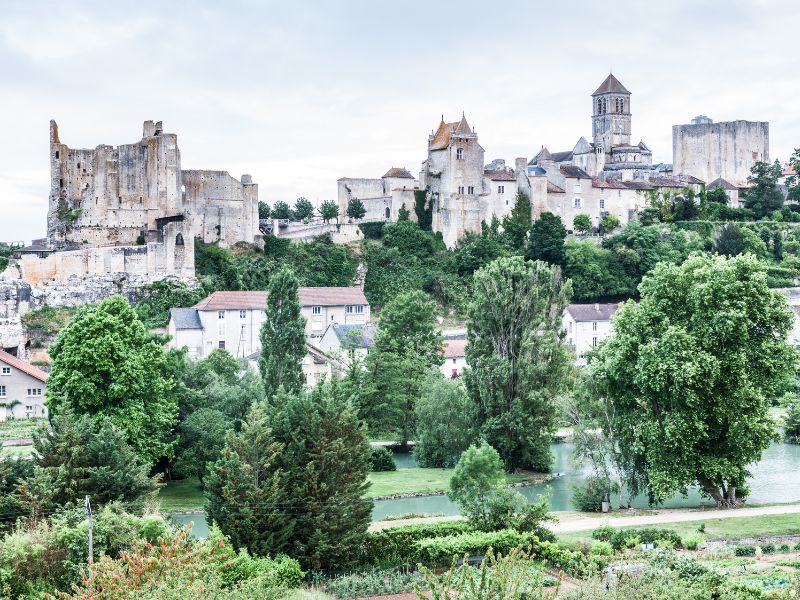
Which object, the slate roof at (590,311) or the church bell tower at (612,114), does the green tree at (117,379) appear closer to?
the slate roof at (590,311)

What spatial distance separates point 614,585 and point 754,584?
119 inches

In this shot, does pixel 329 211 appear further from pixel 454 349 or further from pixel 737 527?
pixel 737 527

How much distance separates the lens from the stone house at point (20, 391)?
52.7 meters

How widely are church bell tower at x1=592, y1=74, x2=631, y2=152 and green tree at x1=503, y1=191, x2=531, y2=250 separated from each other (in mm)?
22168

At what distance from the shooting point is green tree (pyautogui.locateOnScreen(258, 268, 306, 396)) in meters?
42.5

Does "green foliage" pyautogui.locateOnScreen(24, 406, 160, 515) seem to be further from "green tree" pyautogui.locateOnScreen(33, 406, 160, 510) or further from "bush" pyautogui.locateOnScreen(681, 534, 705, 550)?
"bush" pyautogui.locateOnScreen(681, 534, 705, 550)

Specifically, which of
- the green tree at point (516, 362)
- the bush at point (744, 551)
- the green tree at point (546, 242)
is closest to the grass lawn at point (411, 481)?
the green tree at point (516, 362)

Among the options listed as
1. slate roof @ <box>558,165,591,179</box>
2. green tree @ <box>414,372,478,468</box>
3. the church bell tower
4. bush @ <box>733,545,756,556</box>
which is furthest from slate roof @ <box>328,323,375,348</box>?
the church bell tower

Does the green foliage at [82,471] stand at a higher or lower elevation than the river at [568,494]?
higher

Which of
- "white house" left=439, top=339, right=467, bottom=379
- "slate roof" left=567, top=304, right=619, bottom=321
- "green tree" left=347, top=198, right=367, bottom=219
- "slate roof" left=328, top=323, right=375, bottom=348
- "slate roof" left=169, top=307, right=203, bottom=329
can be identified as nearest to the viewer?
"slate roof" left=328, top=323, right=375, bottom=348

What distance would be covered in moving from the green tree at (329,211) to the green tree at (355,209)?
190cm

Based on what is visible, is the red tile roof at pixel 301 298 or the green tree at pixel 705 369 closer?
the green tree at pixel 705 369

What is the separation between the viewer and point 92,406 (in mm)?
36281

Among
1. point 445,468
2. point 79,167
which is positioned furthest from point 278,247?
point 445,468
